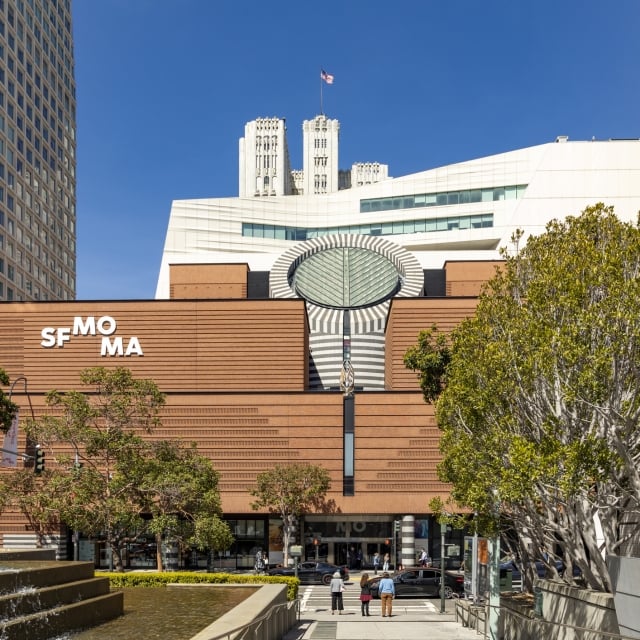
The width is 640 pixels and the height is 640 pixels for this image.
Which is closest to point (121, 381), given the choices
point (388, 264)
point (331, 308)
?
point (331, 308)

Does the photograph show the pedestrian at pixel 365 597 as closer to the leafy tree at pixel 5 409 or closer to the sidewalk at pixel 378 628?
the sidewalk at pixel 378 628

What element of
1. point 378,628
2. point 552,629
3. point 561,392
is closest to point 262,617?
point 552,629

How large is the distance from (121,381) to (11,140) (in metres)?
71.0

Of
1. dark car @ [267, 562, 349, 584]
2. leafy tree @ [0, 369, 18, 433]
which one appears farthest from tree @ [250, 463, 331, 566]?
leafy tree @ [0, 369, 18, 433]

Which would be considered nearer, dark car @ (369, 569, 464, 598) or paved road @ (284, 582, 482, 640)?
paved road @ (284, 582, 482, 640)

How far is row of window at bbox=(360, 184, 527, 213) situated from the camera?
104 m

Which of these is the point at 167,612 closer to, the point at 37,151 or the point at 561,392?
the point at 561,392

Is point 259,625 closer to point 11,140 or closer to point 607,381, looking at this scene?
point 607,381

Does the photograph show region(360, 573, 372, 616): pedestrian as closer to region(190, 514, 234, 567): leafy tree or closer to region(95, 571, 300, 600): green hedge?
region(95, 571, 300, 600): green hedge

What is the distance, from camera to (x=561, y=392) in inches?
852

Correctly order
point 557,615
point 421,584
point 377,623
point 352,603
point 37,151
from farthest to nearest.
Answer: point 37,151
point 421,584
point 352,603
point 377,623
point 557,615

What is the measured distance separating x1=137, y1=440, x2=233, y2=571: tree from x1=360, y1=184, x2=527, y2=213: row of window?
70.3 metres

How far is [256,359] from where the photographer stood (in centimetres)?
6631

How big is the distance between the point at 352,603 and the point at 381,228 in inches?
2949
